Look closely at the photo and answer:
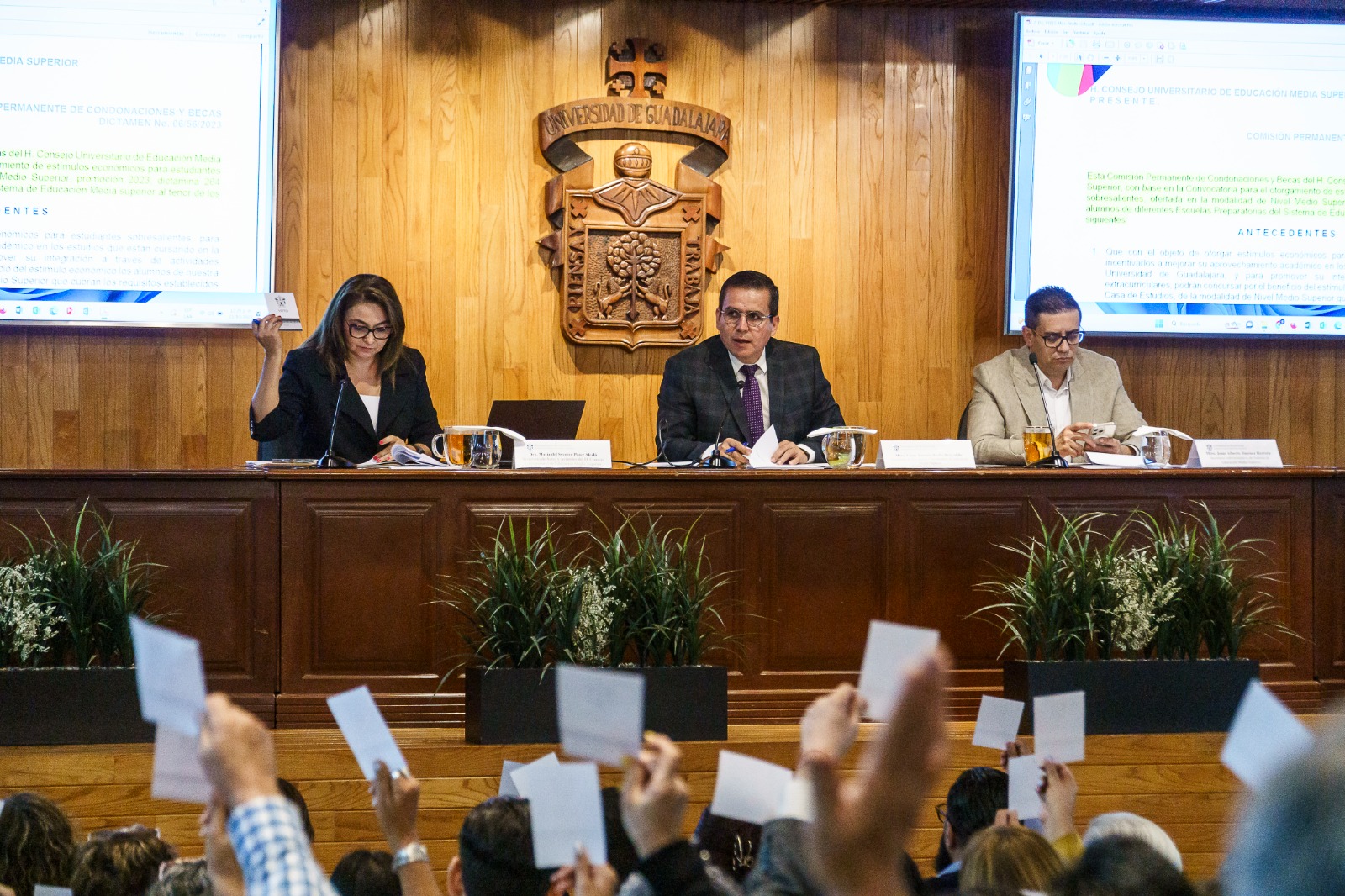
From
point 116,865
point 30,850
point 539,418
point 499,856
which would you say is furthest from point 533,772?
point 539,418

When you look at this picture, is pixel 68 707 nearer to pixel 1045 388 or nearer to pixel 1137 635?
pixel 1137 635

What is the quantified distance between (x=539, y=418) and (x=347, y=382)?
69 centimetres

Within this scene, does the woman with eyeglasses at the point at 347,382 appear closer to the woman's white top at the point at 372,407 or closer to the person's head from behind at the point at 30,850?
the woman's white top at the point at 372,407

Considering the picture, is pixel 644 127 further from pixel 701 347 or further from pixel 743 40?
pixel 701 347

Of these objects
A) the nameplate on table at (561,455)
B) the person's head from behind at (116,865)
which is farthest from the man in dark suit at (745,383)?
the person's head from behind at (116,865)

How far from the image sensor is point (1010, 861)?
1338 millimetres

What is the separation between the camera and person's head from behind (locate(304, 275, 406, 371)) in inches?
160

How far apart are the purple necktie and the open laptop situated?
0.76 meters

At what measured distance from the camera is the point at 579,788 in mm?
1227

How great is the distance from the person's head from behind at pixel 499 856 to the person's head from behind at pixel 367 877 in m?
0.10

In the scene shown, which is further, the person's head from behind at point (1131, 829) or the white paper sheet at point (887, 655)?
the person's head from behind at point (1131, 829)

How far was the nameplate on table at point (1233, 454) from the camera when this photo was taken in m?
3.79

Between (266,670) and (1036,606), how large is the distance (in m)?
1.90

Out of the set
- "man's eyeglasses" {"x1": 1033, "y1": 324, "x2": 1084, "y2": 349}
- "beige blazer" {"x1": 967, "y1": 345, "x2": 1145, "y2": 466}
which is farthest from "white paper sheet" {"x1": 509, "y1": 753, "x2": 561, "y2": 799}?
"man's eyeglasses" {"x1": 1033, "y1": 324, "x2": 1084, "y2": 349}
